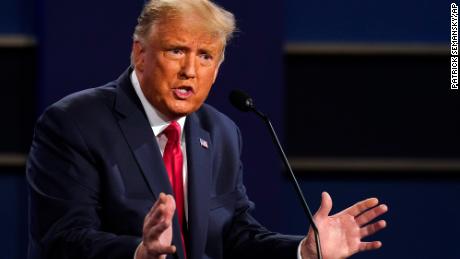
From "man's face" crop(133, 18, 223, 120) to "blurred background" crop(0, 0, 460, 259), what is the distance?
107cm

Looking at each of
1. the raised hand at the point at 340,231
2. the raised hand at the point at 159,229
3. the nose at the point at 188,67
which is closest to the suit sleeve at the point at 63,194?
the raised hand at the point at 159,229

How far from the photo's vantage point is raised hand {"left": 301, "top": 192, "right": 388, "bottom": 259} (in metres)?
2.11

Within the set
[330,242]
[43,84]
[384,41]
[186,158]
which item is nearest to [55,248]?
[186,158]

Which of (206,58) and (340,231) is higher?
(206,58)

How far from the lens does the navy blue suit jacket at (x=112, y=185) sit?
82.2 inches

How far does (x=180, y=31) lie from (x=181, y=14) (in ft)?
0.12

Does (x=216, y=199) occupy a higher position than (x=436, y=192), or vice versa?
(x=216, y=199)

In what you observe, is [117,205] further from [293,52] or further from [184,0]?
[293,52]

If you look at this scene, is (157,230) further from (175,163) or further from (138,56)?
(138,56)

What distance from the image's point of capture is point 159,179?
2172 millimetres

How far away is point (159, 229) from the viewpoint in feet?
5.87

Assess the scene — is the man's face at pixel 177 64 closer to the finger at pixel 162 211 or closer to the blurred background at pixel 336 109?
the finger at pixel 162 211

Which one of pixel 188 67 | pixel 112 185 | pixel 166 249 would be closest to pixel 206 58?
pixel 188 67

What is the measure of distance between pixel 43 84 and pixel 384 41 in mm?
1187
